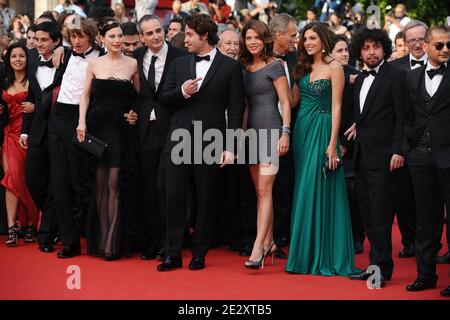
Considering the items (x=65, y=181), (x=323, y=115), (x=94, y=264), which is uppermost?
(x=323, y=115)

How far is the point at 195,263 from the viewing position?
777 cm

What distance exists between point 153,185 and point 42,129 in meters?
1.23

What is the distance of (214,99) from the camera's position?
7730mm

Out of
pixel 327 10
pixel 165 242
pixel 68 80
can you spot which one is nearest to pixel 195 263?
pixel 165 242

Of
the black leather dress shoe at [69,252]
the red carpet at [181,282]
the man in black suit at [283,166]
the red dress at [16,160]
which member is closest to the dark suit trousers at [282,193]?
the man in black suit at [283,166]

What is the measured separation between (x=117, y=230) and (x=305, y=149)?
1.79 metres

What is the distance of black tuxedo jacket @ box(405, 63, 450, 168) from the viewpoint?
6723 millimetres

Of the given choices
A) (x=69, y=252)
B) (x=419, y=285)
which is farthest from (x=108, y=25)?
(x=419, y=285)

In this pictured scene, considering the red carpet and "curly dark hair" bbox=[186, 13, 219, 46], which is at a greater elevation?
"curly dark hair" bbox=[186, 13, 219, 46]

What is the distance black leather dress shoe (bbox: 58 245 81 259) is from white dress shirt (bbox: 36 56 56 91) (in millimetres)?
1542

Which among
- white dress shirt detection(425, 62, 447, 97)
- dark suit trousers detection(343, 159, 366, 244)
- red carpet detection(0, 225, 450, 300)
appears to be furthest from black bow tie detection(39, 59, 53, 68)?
white dress shirt detection(425, 62, 447, 97)

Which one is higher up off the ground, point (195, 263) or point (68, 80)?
point (68, 80)

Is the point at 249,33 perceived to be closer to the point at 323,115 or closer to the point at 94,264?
the point at 323,115

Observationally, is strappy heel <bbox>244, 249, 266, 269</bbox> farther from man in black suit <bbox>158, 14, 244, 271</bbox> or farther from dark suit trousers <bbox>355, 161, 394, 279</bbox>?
dark suit trousers <bbox>355, 161, 394, 279</bbox>
